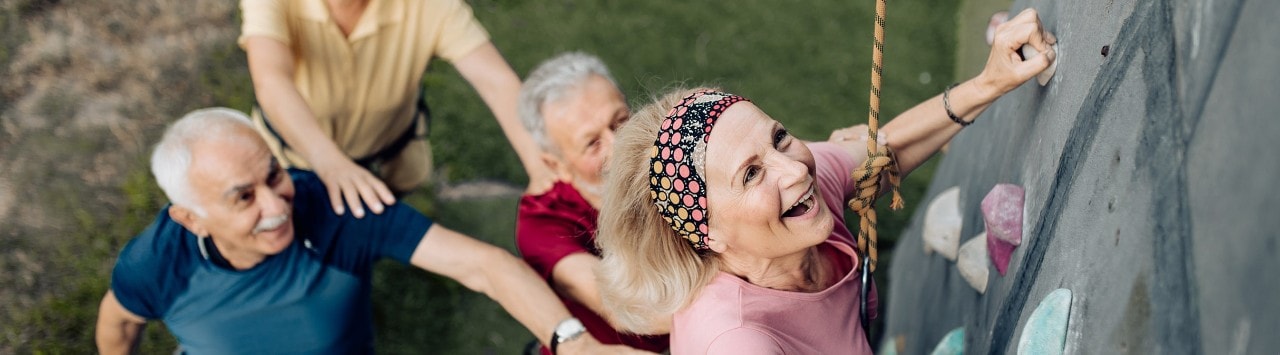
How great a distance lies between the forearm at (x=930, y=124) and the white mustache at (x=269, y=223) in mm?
1650

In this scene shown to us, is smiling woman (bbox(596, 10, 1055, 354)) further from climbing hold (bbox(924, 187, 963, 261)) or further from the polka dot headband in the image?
climbing hold (bbox(924, 187, 963, 261))

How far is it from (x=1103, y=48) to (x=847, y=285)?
803mm

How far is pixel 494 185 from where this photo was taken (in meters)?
5.58

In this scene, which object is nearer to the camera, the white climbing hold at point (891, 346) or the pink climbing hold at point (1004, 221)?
the pink climbing hold at point (1004, 221)

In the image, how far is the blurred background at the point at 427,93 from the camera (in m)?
5.04

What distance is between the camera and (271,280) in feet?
10.5

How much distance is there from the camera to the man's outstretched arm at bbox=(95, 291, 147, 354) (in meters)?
3.25

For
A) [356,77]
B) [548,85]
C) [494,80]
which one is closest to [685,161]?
[548,85]

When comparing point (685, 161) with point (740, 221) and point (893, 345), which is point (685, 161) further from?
point (893, 345)

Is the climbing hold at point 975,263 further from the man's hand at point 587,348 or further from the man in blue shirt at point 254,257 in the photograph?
the man in blue shirt at point 254,257

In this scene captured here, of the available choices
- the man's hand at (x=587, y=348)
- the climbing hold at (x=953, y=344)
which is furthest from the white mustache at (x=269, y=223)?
the climbing hold at (x=953, y=344)

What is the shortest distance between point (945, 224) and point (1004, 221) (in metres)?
0.98

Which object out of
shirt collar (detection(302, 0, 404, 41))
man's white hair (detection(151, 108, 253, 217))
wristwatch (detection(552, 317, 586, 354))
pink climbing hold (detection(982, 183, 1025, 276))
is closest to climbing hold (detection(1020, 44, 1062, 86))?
pink climbing hold (detection(982, 183, 1025, 276))

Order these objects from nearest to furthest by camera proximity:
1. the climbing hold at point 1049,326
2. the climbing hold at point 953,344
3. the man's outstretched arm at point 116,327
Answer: the climbing hold at point 1049,326 → the climbing hold at point 953,344 → the man's outstretched arm at point 116,327
